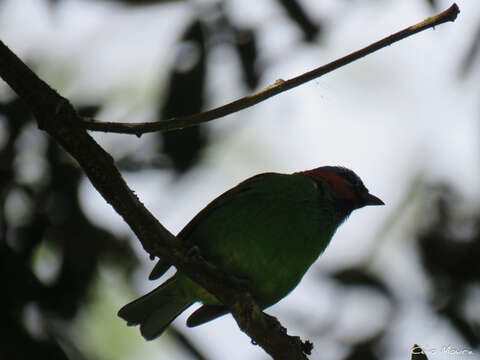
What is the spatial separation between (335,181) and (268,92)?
2177 mm

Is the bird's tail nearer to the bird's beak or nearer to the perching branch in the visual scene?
the bird's beak

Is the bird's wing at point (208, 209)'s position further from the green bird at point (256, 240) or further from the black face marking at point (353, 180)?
the black face marking at point (353, 180)

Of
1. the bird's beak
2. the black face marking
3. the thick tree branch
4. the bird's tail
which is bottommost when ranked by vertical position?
the thick tree branch

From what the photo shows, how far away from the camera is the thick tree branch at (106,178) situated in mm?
2701

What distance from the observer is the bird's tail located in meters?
4.36

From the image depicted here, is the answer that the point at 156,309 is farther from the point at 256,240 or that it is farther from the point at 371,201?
the point at 371,201

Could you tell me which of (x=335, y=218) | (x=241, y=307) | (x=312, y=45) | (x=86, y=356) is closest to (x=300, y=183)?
(x=335, y=218)

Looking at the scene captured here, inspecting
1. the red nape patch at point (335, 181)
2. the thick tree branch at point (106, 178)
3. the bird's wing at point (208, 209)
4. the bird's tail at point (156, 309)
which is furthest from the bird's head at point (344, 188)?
the thick tree branch at point (106, 178)

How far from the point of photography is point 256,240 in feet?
12.9

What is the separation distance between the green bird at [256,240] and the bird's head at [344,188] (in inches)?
0.8

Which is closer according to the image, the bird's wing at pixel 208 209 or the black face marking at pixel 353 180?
the bird's wing at pixel 208 209

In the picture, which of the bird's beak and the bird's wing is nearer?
the bird's wing

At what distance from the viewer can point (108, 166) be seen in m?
2.73

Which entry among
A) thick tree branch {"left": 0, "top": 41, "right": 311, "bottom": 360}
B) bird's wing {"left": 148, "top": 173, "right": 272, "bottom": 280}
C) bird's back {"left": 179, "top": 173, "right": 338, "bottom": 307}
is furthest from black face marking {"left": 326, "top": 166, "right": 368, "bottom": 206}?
thick tree branch {"left": 0, "top": 41, "right": 311, "bottom": 360}
